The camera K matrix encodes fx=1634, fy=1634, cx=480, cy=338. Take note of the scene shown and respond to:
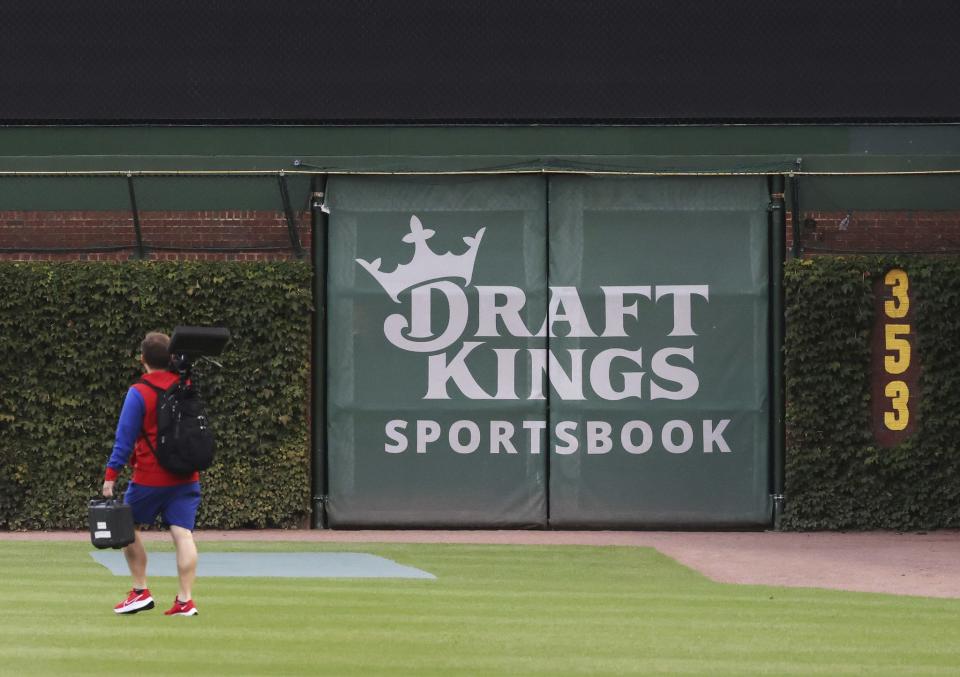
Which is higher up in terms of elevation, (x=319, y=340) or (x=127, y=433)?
(x=319, y=340)

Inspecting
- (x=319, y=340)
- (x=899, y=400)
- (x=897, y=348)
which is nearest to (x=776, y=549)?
(x=899, y=400)

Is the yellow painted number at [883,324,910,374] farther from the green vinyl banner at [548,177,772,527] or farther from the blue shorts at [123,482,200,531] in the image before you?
the blue shorts at [123,482,200,531]

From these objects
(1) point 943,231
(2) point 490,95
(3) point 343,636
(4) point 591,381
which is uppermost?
(2) point 490,95

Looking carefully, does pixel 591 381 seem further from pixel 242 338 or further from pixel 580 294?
pixel 242 338

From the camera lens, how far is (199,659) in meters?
7.74

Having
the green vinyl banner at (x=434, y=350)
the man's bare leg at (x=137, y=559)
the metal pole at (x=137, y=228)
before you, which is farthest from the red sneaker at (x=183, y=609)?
the metal pole at (x=137, y=228)

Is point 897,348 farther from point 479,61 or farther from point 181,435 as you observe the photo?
point 181,435

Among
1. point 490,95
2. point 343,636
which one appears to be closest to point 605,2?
point 490,95

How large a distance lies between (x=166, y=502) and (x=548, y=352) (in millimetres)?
7563

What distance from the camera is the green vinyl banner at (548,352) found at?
16125 millimetres

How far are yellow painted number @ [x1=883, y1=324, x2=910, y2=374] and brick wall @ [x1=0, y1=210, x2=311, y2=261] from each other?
5.80m

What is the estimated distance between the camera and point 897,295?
52.7 feet

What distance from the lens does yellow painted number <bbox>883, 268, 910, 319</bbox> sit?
16062 mm

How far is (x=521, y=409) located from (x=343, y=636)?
25.1 ft
